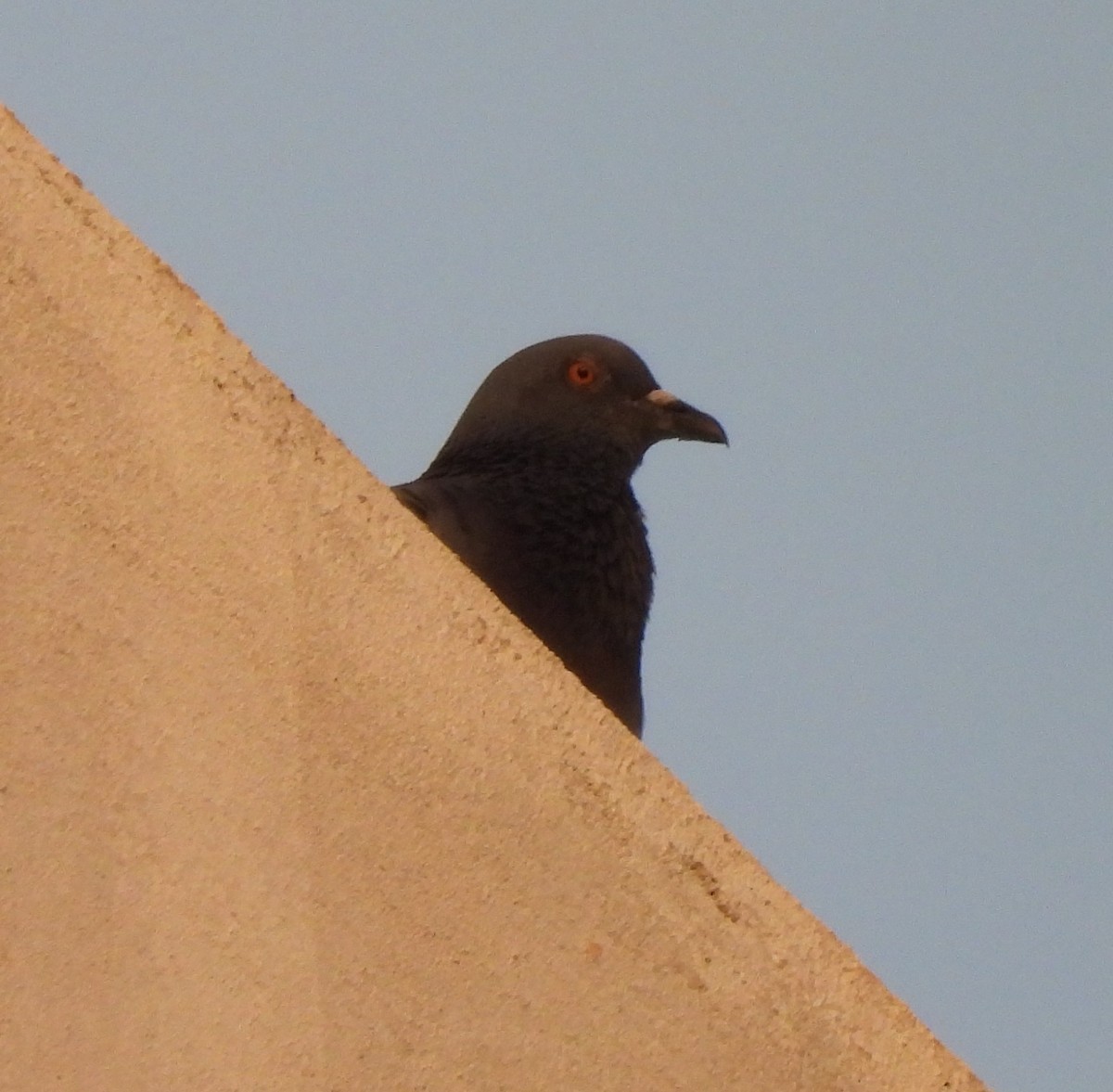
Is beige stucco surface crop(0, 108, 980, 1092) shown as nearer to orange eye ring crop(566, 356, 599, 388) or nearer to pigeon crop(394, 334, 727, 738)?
pigeon crop(394, 334, 727, 738)

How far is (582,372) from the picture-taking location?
7289 mm

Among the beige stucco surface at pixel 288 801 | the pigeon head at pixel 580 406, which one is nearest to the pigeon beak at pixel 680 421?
the pigeon head at pixel 580 406

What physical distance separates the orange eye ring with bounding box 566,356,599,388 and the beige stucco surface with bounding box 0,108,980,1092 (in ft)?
12.1

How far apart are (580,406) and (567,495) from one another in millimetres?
717

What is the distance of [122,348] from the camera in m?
3.32

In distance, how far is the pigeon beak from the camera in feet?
24.1

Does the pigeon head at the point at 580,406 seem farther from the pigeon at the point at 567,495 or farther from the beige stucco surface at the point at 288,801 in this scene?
the beige stucco surface at the point at 288,801

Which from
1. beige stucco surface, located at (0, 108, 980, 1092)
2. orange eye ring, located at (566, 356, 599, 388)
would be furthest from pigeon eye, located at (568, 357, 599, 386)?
beige stucco surface, located at (0, 108, 980, 1092)

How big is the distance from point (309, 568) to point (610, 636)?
2783 mm

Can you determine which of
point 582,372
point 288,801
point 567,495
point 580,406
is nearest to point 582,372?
point 582,372

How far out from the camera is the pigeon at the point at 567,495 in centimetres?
602

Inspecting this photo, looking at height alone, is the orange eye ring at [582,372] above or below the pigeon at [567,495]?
above

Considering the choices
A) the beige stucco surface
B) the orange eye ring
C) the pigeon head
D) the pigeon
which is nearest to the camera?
the beige stucco surface

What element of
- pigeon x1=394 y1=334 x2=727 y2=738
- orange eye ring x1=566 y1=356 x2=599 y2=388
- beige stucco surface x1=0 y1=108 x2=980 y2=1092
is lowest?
beige stucco surface x1=0 y1=108 x2=980 y2=1092
